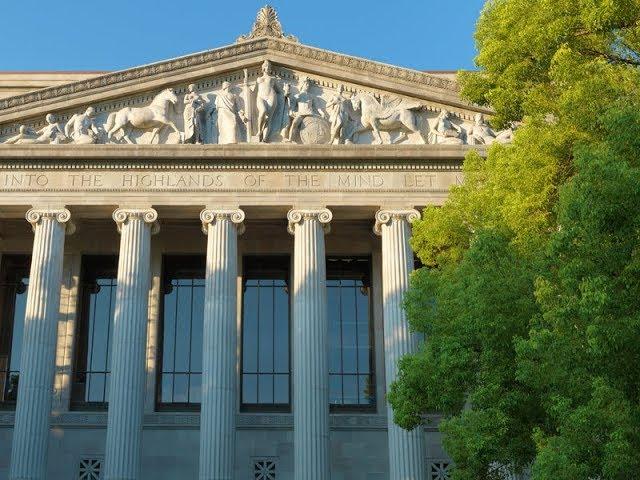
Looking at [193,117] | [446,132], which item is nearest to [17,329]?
[193,117]

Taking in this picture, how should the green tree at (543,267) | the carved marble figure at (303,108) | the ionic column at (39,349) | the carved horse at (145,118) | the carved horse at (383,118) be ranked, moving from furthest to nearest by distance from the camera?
the carved horse at (383,118)
the carved horse at (145,118)
the carved marble figure at (303,108)
the ionic column at (39,349)
the green tree at (543,267)

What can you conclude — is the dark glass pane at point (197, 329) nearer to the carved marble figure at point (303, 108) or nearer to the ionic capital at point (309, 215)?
the ionic capital at point (309, 215)

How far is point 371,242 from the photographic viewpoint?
32969 mm

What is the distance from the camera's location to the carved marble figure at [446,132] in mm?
30234

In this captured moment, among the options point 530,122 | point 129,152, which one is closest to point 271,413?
point 129,152

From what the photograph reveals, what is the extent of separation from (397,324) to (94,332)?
11.3 m

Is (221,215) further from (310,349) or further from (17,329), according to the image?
(17,329)

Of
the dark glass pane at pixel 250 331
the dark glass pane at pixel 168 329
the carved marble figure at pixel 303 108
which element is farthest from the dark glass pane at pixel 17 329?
the carved marble figure at pixel 303 108

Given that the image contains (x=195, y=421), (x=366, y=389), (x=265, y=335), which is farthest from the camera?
(x=265, y=335)

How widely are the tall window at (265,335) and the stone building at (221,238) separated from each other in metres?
0.07

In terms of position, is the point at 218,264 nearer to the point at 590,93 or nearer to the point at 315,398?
the point at 315,398

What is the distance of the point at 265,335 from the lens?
107 feet

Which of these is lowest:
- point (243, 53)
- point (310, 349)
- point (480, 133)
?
point (310, 349)

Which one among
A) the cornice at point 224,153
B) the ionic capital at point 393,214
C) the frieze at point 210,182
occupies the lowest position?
the ionic capital at point 393,214
